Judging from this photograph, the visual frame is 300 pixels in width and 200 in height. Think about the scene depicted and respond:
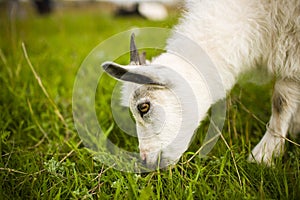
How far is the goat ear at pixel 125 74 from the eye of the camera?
210 centimetres

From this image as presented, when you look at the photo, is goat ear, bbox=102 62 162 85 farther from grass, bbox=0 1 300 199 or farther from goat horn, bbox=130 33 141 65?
grass, bbox=0 1 300 199

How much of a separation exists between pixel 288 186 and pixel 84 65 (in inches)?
126

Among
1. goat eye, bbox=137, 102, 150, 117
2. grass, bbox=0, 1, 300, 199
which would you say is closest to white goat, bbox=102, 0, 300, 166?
goat eye, bbox=137, 102, 150, 117

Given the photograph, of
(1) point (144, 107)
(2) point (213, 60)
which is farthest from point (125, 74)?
(2) point (213, 60)

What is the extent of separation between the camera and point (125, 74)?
7.12 ft

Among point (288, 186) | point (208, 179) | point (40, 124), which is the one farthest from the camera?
point (40, 124)

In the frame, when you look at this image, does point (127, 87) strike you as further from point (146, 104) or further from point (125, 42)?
point (125, 42)

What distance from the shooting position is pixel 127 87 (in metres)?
2.48

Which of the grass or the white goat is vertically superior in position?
the white goat

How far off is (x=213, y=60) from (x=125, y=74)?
646mm

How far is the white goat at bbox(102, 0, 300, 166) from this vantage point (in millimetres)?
2381

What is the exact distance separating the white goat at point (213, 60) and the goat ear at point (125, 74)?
0.05 m

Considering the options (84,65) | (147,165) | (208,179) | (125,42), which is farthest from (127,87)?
(125,42)

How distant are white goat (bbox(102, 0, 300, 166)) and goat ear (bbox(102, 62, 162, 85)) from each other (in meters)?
0.05
